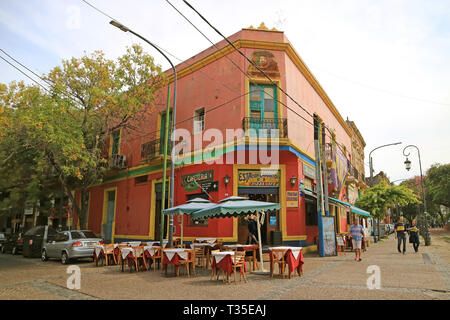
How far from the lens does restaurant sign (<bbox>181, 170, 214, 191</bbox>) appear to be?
1520 cm

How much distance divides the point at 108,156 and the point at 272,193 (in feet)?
39.6

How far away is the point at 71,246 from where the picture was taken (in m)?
13.4

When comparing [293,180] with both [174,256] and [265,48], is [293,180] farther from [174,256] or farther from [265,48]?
[174,256]

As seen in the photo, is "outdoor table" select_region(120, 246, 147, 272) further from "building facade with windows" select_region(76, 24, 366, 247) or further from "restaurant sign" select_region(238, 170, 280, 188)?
"restaurant sign" select_region(238, 170, 280, 188)

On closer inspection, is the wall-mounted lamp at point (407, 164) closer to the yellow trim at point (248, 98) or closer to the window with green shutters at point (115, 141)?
the yellow trim at point (248, 98)

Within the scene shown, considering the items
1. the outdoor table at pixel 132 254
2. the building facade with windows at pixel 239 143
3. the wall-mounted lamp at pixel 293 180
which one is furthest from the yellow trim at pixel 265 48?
the outdoor table at pixel 132 254

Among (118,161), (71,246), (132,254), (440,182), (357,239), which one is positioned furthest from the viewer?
(440,182)

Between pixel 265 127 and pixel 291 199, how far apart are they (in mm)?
3565

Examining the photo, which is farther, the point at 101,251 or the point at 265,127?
the point at 265,127

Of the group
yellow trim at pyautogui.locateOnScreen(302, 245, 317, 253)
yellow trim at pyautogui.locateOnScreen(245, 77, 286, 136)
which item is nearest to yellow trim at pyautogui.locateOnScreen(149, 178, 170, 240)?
yellow trim at pyautogui.locateOnScreen(245, 77, 286, 136)

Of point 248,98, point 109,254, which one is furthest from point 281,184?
point 109,254

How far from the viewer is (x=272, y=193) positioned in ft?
48.9

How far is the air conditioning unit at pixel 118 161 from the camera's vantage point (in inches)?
791

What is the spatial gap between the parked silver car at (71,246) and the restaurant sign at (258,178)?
7053 millimetres
